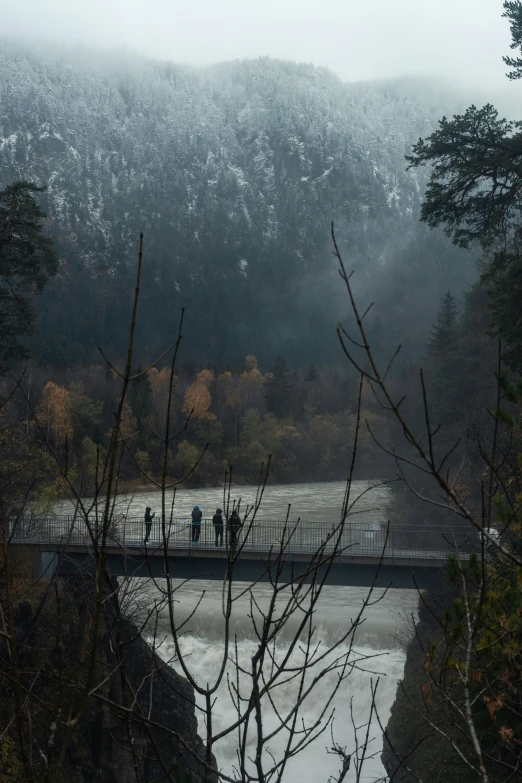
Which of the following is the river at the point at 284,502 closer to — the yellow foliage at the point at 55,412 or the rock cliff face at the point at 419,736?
the yellow foliage at the point at 55,412

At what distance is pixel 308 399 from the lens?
282ft

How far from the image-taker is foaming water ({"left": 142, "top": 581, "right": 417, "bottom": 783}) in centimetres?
2256

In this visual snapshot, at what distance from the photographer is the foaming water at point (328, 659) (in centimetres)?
2256

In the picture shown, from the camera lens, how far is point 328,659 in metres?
27.5

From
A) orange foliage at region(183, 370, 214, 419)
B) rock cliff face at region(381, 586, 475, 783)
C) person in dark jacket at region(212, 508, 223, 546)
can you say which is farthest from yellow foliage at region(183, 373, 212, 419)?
rock cliff face at region(381, 586, 475, 783)

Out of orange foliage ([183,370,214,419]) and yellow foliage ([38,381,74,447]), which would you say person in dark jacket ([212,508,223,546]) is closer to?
yellow foliage ([38,381,74,447])

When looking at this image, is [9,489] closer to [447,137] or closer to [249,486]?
[447,137]

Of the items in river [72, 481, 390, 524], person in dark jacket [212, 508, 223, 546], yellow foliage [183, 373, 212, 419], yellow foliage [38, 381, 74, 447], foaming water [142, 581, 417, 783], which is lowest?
foaming water [142, 581, 417, 783]

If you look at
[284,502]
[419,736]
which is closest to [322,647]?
[419,736]

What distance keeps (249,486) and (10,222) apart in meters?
44.0

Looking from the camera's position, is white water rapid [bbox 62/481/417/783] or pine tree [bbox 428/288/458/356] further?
pine tree [bbox 428/288/458/356]

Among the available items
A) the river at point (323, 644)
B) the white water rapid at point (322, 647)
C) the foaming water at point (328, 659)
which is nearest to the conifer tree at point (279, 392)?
the white water rapid at point (322, 647)

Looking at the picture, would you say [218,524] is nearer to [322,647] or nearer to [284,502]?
[322,647]

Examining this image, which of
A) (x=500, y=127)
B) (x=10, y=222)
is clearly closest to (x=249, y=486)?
(x=10, y=222)
